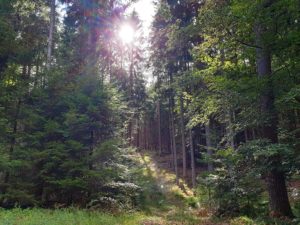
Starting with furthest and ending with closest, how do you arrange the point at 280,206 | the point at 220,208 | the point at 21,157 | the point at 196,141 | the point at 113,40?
the point at 196,141 < the point at 113,40 < the point at 21,157 < the point at 220,208 < the point at 280,206

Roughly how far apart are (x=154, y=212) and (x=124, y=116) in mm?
5325

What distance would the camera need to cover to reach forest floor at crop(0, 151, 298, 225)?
9.16 metres

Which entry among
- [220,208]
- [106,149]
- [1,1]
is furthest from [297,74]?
[1,1]

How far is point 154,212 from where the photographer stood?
1515 centimetres

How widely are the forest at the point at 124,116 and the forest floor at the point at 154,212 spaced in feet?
0.37

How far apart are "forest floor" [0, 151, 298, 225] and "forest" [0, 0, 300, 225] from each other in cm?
11

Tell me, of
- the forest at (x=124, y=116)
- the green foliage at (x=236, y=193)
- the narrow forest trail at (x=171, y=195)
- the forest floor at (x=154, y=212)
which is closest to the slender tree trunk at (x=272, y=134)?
the forest at (x=124, y=116)

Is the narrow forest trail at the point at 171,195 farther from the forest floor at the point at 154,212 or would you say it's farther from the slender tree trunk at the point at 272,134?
the slender tree trunk at the point at 272,134

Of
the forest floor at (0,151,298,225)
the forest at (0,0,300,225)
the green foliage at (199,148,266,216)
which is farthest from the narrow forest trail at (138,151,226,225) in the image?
the green foliage at (199,148,266,216)

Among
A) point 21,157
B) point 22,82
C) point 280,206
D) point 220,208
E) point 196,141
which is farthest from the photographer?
point 196,141

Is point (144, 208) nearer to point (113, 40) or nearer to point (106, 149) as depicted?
point (106, 149)

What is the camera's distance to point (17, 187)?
42.6 feet

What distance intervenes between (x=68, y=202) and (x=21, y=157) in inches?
115

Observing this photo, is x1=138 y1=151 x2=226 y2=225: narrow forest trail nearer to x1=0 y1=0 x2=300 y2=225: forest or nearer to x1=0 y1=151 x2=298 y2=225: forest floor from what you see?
x1=0 y1=151 x2=298 y2=225: forest floor
